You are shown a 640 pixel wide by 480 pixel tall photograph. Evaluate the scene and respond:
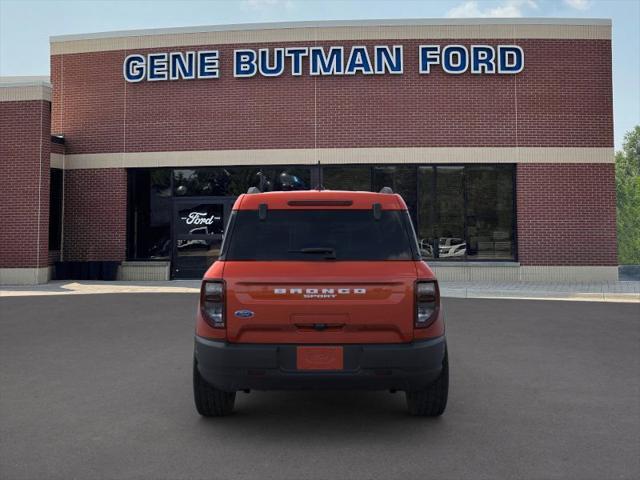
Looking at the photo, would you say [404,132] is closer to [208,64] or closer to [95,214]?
[208,64]

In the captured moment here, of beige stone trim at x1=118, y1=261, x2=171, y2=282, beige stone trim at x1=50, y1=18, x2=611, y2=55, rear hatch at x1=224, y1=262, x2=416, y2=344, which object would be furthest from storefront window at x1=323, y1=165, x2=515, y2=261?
rear hatch at x1=224, y1=262, x2=416, y2=344

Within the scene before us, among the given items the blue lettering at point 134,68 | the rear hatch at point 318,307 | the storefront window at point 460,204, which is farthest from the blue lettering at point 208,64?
the rear hatch at point 318,307

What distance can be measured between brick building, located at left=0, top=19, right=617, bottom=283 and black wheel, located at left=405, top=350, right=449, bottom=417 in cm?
1390

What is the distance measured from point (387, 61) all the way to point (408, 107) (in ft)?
5.34

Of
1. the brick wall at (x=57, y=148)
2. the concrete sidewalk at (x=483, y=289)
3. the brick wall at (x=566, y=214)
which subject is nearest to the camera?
the concrete sidewalk at (x=483, y=289)

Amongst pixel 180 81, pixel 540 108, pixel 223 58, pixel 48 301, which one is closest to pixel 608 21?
pixel 540 108

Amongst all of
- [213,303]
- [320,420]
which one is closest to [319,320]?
[213,303]

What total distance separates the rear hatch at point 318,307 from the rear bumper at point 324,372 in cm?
7

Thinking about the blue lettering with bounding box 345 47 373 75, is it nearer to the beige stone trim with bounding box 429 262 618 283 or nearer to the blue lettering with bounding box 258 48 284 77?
the blue lettering with bounding box 258 48 284 77

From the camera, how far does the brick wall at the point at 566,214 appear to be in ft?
59.9

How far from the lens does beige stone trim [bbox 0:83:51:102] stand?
18500 millimetres

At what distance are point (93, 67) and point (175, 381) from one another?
17.0 metres

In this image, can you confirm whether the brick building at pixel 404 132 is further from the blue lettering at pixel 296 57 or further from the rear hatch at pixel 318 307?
the rear hatch at pixel 318 307

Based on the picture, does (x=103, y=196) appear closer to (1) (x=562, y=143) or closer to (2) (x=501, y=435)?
(1) (x=562, y=143)
